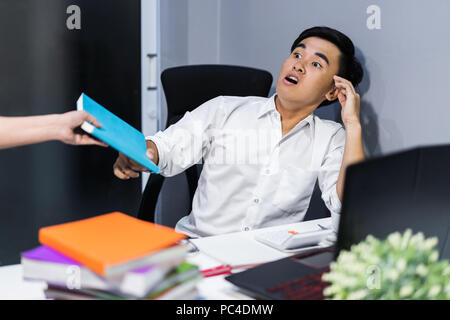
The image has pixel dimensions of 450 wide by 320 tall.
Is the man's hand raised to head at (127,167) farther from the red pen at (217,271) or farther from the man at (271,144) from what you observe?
the red pen at (217,271)

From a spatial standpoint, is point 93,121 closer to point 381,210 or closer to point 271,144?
point 381,210

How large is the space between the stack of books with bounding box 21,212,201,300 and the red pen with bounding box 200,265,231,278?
0.16 m

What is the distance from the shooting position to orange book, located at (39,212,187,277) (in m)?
0.65

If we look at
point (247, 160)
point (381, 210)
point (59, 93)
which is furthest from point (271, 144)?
point (59, 93)

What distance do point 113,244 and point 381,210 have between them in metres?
0.43

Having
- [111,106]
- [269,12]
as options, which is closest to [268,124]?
[269,12]

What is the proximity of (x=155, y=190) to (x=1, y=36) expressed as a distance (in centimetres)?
154

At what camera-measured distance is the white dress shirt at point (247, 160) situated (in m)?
1.63

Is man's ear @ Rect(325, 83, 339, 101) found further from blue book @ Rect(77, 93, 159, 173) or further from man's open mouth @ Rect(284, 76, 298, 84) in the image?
blue book @ Rect(77, 93, 159, 173)

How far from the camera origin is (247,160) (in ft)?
5.50

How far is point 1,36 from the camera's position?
253cm

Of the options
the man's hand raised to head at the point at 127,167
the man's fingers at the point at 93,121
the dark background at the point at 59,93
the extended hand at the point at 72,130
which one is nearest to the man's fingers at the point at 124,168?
the man's hand raised to head at the point at 127,167

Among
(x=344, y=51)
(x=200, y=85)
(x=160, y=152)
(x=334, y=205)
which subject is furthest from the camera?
(x=200, y=85)

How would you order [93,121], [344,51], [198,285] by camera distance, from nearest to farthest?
[198,285] < [93,121] < [344,51]
